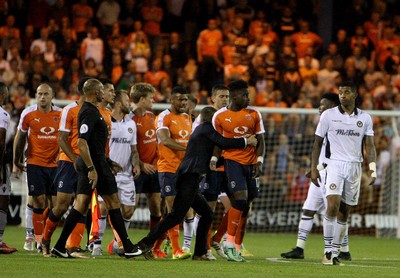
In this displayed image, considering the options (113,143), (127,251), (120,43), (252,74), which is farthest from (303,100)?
(127,251)

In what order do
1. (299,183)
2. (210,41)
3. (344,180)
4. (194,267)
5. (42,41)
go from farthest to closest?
(210,41) → (42,41) → (299,183) → (344,180) → (194,267)

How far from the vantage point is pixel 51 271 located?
10.7 meters

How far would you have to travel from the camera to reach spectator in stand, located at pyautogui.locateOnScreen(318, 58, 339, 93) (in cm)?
2356

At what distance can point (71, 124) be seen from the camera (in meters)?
13.1

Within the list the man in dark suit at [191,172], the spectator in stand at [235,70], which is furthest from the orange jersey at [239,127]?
the spectator in stand at [235,70]

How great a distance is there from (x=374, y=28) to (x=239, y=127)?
44.9 ft

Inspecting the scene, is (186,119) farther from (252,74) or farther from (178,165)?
(252,74)

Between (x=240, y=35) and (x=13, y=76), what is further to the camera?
(x=240, y=35)

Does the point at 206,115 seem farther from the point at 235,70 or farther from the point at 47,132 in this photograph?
the point at 235,70

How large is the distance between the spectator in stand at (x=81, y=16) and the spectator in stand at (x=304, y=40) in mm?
5029

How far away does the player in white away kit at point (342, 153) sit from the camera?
41.6 ft

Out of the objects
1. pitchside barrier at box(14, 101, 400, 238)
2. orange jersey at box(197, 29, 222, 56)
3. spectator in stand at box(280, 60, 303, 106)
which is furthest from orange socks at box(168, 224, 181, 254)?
orange jersey at box(197, 29, 222, 56)

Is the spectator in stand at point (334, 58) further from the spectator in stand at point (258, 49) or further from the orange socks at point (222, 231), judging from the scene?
the orange socks at point (222, 231)

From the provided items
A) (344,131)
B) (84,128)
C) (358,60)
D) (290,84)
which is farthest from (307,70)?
(84,128)
